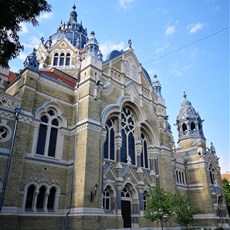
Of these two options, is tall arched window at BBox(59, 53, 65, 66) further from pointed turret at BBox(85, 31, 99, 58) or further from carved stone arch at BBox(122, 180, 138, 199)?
carved stone arch at BBox(122, 180, 138, 199)

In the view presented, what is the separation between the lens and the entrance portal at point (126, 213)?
1856cm

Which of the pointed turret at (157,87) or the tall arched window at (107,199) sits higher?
the pointed turret at (157,87)

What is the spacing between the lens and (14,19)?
8.45 m

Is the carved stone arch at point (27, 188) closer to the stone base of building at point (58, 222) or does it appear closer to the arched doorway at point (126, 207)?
the stone base of building at point (58, 222)

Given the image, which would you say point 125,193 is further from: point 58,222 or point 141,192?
point 58,222

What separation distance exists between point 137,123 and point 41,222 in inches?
500

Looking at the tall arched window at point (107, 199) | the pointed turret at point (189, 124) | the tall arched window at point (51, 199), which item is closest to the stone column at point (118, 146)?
the tall arched window at point (107, 199)

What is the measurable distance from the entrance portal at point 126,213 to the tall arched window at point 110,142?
12.7ft

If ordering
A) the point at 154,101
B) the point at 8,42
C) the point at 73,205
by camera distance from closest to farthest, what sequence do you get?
the point at 8,42 < the point at 73,205 < the point at 154,101

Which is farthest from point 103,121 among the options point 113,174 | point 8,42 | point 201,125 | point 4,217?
point 201,125

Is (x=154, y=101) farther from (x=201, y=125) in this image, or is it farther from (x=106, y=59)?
(x=201, y=125)

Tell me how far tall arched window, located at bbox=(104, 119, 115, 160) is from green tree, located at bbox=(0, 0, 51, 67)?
11.7 metres

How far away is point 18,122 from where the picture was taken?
14.5 m

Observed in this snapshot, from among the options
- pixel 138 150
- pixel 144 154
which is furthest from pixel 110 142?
pixel 144 154
